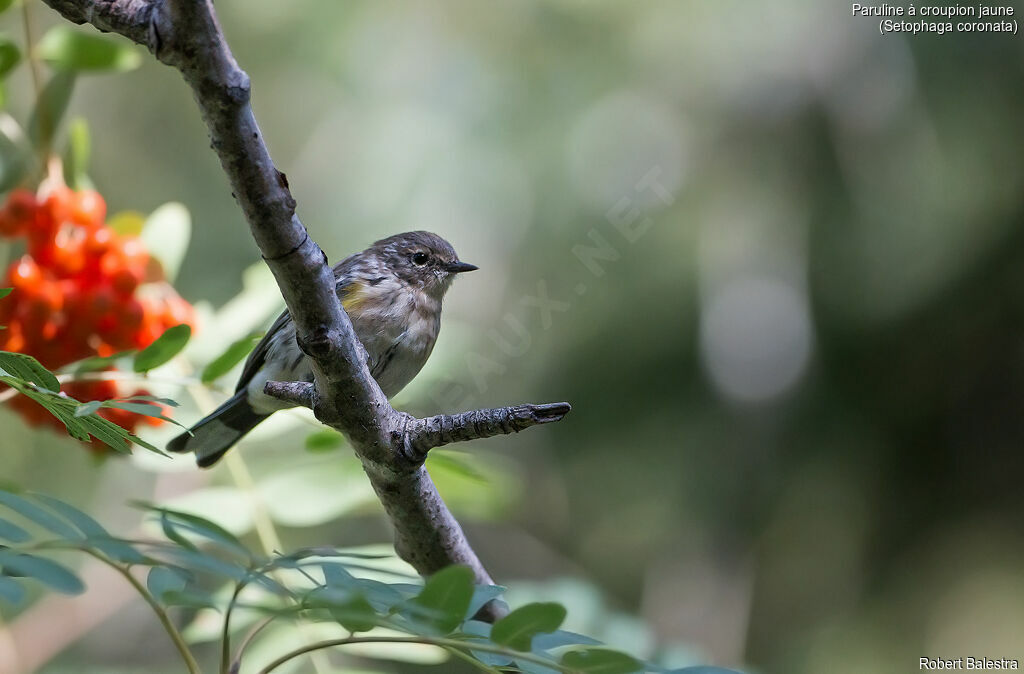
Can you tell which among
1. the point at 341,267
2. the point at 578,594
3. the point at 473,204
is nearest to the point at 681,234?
the point at 473,204

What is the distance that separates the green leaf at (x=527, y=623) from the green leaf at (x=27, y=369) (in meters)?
1.03

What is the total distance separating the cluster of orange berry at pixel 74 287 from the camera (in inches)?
108

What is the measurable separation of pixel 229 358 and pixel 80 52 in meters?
1.00

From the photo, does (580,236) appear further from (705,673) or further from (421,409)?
(705,673)

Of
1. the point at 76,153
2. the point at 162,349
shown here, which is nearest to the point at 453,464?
the point at 162,349

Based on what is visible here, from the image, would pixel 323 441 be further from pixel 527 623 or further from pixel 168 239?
pixel 527 623

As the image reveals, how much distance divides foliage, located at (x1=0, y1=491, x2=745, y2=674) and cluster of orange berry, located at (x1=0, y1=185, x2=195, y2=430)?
50.8 inches

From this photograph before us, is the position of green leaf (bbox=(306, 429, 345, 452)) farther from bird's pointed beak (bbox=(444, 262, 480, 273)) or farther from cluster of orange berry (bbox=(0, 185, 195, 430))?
bird's pointed beak (bbox=(444, 262, 480, 273))

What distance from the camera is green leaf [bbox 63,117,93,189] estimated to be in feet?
9.17

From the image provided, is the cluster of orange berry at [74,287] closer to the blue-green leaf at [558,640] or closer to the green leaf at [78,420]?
the green leaf at [78,420]

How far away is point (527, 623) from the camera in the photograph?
1.54 m

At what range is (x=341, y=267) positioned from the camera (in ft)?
13.6

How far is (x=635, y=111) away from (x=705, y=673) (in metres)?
4.11

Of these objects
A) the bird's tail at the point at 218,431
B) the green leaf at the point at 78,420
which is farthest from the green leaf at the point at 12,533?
the bird's tail at the point at 218,431
